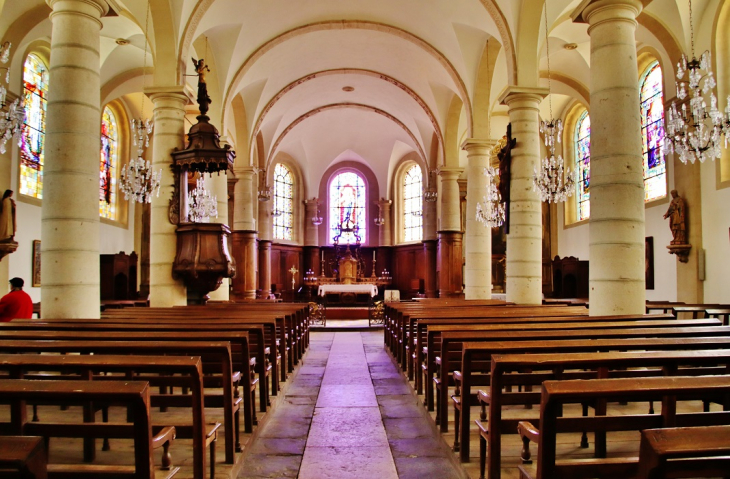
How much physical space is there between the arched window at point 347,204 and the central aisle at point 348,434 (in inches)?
788

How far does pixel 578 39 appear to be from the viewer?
1405 centimetres

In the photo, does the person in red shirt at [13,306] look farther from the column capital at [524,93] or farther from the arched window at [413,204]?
the arched window at [413,204]

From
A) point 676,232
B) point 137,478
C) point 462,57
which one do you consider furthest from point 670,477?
point 462,57

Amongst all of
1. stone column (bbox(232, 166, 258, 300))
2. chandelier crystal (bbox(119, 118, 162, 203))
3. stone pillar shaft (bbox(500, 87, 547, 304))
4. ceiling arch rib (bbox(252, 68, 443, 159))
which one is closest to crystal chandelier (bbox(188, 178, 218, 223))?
chandelier crystal (bbox(119, 118, 162, 203))

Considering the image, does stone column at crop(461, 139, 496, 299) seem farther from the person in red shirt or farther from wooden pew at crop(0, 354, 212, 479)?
wooden pew at crop(0, 354, 212, 479)

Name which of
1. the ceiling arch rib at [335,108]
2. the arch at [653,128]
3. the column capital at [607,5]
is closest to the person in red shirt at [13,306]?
the column capital at [607,5]

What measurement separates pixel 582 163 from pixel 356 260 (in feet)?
37.5

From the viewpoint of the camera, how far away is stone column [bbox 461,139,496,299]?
14.0 meters

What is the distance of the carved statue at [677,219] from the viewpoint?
11992 mm

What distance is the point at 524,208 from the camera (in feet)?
34.9

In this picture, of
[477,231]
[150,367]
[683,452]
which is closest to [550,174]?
[477,231]

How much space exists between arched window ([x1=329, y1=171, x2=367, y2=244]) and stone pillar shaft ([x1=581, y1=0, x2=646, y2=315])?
840 inches

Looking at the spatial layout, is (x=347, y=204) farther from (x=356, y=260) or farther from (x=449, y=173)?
(x=449, y=173)

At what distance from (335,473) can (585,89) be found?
1565 centimetres
